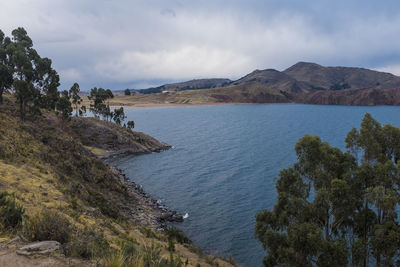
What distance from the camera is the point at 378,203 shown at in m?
18.2

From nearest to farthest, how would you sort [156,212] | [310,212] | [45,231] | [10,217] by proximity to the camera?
1. [45,231]
2. [10,217]
3. [310,212]
4. [156,212]

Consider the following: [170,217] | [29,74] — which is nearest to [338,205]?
[170,217]

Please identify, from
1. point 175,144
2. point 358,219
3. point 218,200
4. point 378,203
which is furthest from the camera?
point 175,144

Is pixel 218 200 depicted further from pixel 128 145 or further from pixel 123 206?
pixel 128 145

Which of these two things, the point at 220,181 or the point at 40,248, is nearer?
the point at 40,248

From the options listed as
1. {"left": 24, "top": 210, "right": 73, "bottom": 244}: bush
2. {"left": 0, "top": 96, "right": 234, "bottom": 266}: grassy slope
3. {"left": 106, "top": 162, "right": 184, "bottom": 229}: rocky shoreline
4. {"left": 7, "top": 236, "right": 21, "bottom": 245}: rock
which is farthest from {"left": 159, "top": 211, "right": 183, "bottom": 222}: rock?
{"left": 7, "top": 236, "right": 21, "bottom": 245}: rock

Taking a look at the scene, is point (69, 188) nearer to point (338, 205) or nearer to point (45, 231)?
point (45, 231)

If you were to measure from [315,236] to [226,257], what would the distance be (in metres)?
15.8

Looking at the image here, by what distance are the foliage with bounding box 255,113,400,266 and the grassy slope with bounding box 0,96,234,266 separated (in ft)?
27.8

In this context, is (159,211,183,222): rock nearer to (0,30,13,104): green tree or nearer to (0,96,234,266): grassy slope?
(0,96,234,266): grassy slope

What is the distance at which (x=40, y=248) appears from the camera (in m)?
10.2

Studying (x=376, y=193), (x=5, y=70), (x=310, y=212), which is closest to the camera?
(x=376, y=193)

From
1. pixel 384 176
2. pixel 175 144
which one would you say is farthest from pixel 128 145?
pixel 384 176

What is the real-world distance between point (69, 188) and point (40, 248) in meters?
21.7
